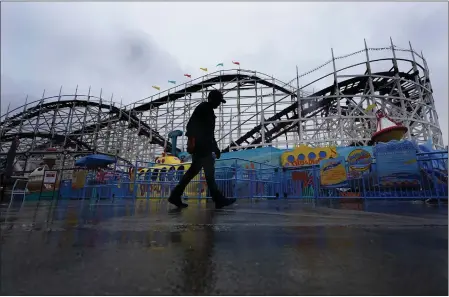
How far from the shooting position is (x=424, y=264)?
1102 millimetres

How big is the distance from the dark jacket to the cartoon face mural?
945 cm

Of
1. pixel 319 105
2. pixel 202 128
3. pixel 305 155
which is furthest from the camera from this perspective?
pixel 319 105

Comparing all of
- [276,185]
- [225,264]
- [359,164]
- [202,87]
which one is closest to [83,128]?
[202,87]

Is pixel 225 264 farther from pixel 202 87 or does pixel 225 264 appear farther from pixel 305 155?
pixel 202 87

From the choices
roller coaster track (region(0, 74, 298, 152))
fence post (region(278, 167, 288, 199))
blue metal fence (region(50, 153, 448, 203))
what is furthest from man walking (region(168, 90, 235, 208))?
roller coaster track (region(0, 74, 298, 152))

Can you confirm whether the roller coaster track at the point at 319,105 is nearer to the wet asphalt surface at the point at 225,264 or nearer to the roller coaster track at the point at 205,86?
the roller coaster track at the point at 205,86

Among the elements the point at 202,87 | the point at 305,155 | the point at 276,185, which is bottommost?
the point at 276,185

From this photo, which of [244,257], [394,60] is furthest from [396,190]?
[394,60]

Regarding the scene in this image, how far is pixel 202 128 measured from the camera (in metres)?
3.87

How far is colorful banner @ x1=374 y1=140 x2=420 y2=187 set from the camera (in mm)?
6055

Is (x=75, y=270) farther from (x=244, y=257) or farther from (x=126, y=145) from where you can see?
(x=126, y=145)

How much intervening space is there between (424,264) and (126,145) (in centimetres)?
2211

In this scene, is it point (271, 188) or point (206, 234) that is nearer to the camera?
point (206, 234)

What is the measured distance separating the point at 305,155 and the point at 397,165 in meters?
6.66
